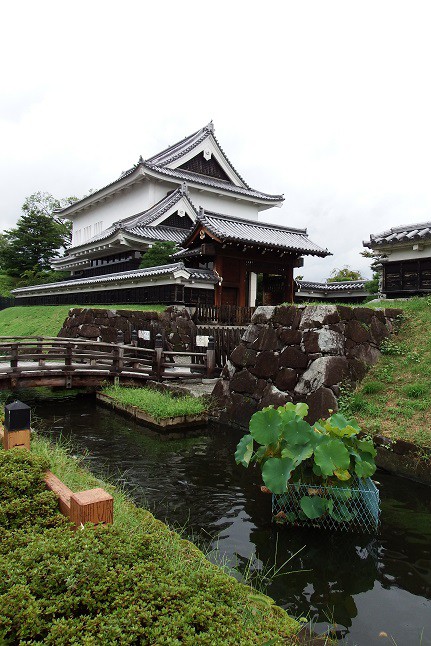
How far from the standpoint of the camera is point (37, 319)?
969 inches

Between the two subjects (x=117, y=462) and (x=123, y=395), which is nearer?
(x=117, y=462)

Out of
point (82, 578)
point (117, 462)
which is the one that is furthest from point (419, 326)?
point (82, 578)

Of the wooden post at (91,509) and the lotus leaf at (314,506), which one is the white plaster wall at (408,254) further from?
the wooden post at (91,509)

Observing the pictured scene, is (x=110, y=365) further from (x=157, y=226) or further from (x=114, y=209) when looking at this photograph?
(x=114, y=209)

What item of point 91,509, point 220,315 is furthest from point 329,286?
point 91,509

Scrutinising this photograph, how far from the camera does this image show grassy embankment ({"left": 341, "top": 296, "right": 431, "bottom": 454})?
23.1ft

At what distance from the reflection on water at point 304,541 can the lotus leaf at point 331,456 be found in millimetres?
923

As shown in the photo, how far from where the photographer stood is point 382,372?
8.68m

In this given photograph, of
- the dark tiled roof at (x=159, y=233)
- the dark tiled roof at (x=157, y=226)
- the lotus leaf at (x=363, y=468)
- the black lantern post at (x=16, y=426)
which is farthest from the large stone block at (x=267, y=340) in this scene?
the dark tiled roof at (x=157, y=226)

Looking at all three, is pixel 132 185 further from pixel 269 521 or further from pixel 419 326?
pixel 269 521

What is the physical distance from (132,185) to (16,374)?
22.7 metres

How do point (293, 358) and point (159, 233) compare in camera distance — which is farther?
point (159, 233)

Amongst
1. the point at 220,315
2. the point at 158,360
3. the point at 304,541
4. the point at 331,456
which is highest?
the point at 220,315

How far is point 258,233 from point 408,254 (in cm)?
763
